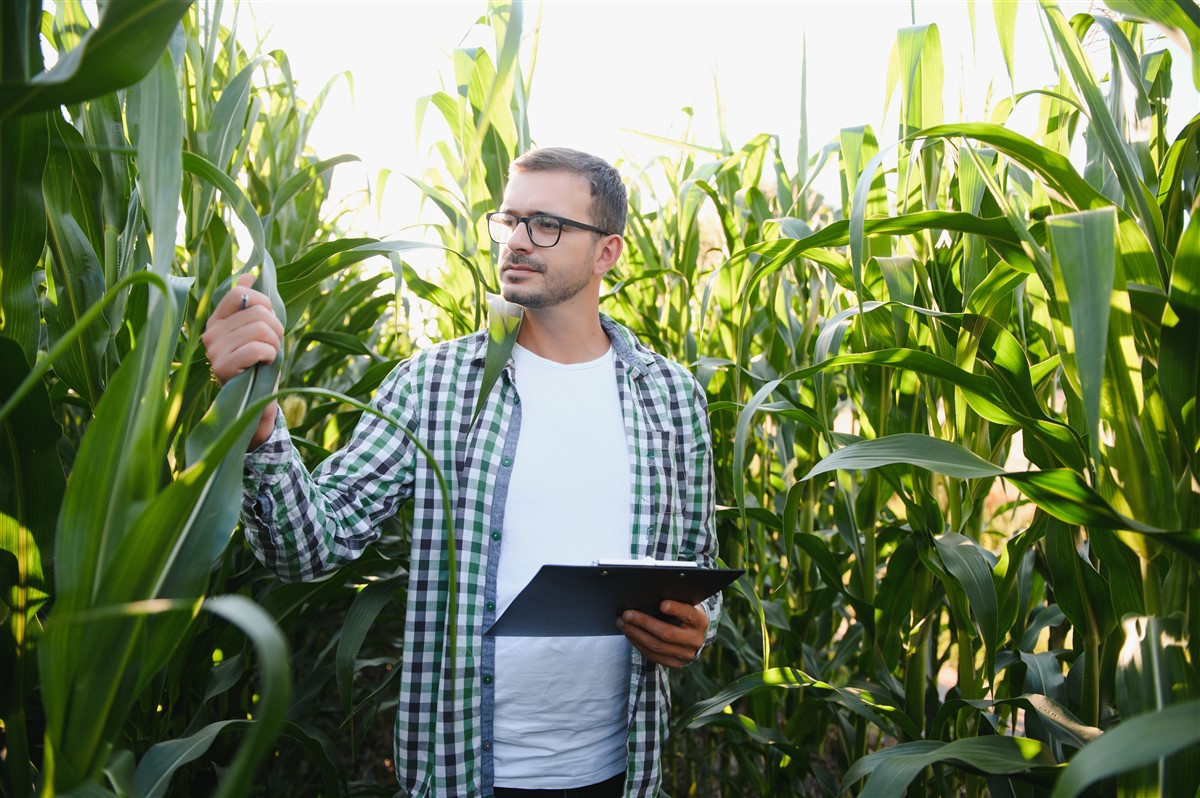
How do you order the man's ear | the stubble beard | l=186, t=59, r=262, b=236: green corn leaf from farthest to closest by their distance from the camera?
the man's ear, the stubble beard, l=186, t=59, r=262, b=236: green corn leaf

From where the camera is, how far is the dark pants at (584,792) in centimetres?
103

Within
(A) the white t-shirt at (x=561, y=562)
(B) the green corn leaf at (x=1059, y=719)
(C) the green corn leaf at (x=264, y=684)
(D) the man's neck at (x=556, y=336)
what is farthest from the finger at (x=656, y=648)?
(C) the green corn leaf at (x=264, y=684)

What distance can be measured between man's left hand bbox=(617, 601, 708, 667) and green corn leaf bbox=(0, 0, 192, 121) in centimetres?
73

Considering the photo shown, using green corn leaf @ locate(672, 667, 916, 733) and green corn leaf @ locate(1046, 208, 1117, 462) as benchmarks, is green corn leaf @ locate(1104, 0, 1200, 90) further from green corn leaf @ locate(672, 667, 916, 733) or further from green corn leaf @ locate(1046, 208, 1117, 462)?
green corn leaf @ locate(672, 667, 916, 733)

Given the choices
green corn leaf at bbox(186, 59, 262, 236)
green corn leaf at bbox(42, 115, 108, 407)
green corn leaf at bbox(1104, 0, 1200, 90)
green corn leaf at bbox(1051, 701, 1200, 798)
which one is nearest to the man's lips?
green corn leaf at bbox(186, 59, 262, 236)

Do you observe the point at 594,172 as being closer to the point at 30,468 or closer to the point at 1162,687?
the point at 30,468

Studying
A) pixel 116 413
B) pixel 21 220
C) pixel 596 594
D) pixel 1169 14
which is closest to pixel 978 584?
pixel 596 594

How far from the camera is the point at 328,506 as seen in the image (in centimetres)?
97

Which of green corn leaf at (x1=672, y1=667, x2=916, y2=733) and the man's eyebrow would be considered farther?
the man's eyebrow

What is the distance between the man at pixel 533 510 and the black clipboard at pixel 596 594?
4 centimetres

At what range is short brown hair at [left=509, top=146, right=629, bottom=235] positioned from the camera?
1208 mm

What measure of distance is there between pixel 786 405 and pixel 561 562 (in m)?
0.36

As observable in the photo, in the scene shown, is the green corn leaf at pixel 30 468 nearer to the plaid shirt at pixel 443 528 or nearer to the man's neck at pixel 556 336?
the plaid shirt at pixel 443 528

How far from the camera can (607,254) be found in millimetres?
1320
